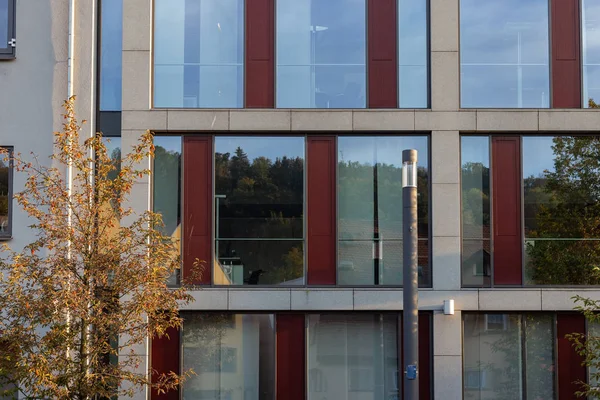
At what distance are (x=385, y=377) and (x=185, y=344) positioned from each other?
13.4 feet

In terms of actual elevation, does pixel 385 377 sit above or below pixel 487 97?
below

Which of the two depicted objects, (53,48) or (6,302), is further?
(53,48)

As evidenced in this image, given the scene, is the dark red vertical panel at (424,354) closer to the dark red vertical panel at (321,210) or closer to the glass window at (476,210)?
the glass window at (476,210)

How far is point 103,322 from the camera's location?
12859mm

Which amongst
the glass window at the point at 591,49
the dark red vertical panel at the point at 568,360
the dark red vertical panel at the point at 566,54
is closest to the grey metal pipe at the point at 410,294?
the dark red vertical panel at the point at 568,360

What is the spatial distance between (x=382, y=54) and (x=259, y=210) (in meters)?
4.07

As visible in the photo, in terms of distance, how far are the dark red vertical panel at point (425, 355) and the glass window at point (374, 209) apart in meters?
0.78

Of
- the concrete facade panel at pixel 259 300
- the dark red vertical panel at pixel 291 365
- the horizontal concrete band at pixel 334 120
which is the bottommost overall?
the dark red vertical panel at pixel 291 365

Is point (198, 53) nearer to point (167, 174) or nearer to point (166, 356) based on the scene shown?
point (167, 174)

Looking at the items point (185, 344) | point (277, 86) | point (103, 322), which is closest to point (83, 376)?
point (103, 322)

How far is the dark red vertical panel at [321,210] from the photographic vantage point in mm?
17297

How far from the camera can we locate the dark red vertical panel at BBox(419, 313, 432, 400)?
56.9ft

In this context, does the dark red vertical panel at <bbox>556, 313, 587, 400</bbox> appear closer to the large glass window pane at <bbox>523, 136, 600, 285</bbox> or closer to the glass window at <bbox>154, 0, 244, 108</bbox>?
the large glass window pane at <bbox>523, 136, 600, 285</bbox>

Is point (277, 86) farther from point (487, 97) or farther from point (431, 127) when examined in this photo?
point (487, 97)
